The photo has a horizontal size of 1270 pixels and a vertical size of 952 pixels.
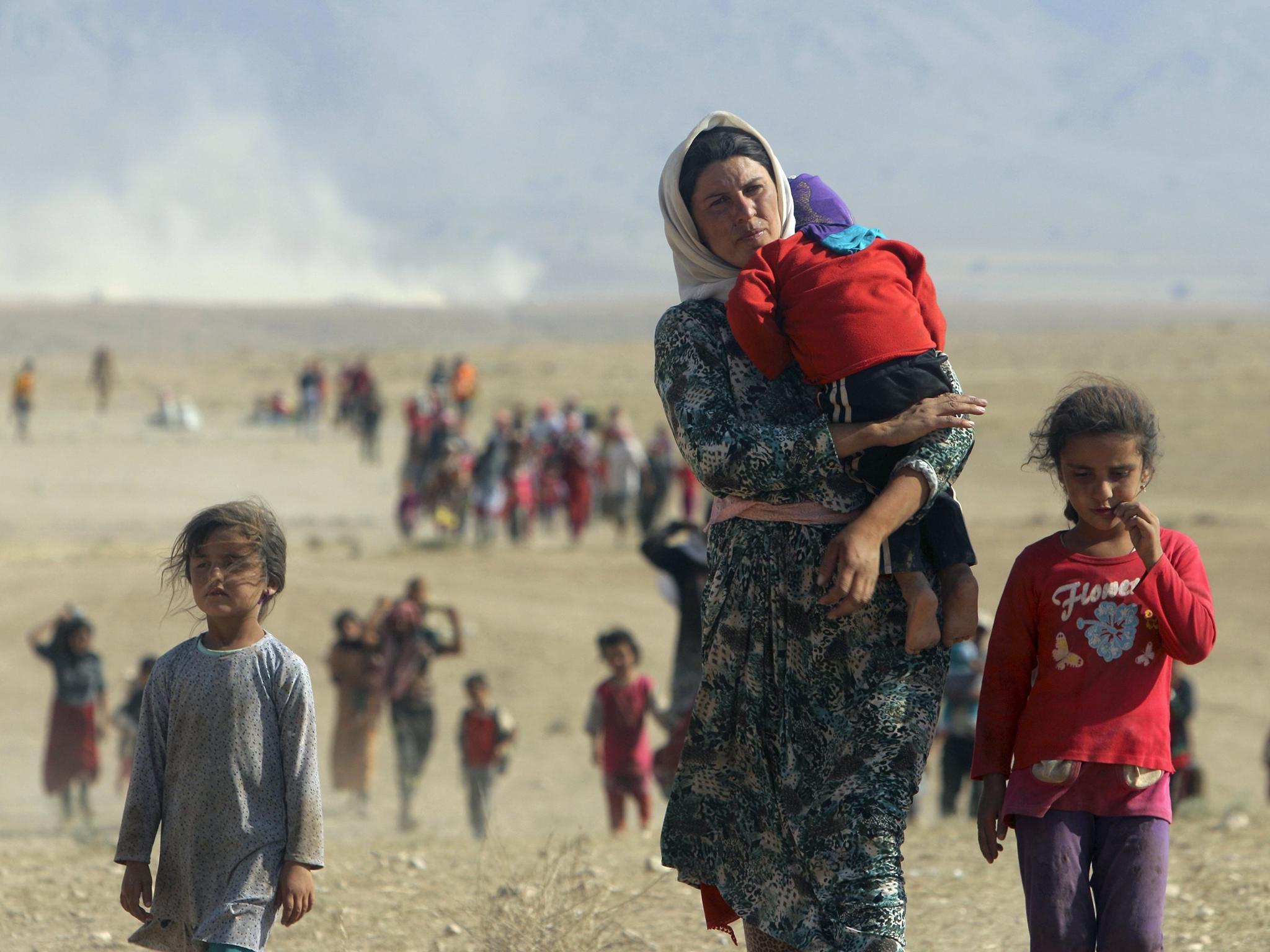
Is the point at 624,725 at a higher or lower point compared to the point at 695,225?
lower

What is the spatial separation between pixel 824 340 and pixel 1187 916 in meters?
2.79

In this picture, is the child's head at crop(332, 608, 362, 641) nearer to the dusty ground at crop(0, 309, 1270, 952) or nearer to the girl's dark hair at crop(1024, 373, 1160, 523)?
the dusty ground at crop(0, 309, 1270, 952)

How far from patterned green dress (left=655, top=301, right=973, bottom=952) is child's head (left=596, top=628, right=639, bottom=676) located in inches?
180

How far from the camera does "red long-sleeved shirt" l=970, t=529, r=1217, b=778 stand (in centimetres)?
298

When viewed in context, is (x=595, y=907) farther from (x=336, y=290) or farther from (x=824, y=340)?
(x=336, y=290)

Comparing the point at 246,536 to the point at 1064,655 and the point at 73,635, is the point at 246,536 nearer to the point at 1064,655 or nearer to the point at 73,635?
the point at 1064,655

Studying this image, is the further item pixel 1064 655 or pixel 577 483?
pixel 577 483

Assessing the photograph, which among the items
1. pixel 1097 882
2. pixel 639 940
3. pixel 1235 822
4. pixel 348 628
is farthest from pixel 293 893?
pixel 348 628

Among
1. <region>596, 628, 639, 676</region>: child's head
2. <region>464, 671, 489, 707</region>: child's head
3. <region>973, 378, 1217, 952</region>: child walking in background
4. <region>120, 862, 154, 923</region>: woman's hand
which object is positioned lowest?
<region>464, 671, 489, 707</region>: child's head

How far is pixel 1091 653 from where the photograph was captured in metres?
3.02

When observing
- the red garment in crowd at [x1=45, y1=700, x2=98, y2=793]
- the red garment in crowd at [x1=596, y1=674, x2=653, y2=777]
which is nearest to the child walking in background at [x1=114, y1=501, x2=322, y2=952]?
the red garment in crowd at [x1=596, y1=674, x2=653, y2=777]

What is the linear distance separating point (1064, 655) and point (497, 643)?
10.3 meters

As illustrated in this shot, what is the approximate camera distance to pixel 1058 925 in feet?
9.73

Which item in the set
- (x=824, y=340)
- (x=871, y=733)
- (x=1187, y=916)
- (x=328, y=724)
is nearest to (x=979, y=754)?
(x=871, y=733)
